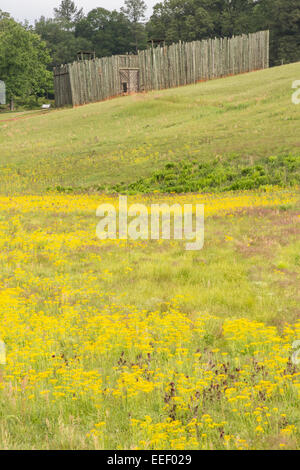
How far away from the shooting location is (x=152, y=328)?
24.9 ft

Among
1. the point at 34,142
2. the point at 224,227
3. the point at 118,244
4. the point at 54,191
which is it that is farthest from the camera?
the point at 34,142

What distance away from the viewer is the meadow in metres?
4.89

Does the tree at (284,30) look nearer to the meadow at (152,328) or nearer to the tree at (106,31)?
the tree at (106,31)

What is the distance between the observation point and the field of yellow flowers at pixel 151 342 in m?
4.84

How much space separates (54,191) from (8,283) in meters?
15.8

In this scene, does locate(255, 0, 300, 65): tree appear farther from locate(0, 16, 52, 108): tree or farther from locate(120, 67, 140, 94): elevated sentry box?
locate(0, 16, 52, 108): tree

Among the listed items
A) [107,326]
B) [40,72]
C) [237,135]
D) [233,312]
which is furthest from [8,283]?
[40,72]

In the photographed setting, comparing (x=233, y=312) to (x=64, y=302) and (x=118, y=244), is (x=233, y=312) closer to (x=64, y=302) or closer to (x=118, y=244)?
(x=64, y=302)

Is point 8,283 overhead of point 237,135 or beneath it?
beneath

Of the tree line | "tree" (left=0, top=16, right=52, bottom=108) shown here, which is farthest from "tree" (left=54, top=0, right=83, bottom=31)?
"tree" (left=0, top=16, right=52, bottom=108)

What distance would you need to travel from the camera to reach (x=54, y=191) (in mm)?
25266

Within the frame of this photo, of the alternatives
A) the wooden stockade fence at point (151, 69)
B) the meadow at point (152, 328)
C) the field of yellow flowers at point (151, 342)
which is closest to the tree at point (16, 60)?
the wooden stockade fence at point (151, 69)

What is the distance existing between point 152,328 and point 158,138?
84.7ft

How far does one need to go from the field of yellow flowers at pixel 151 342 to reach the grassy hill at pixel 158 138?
11.2 metres
